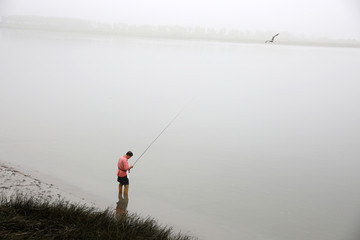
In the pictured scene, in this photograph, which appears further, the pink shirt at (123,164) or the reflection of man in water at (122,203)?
the reflection of man in water at (122,203)

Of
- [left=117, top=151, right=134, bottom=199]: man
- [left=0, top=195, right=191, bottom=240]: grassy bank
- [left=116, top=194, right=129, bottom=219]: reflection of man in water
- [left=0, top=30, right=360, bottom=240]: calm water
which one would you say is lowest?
[left=0, top=195, right=191, bottom=240]: grassy bank

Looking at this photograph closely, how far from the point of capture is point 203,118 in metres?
14.9

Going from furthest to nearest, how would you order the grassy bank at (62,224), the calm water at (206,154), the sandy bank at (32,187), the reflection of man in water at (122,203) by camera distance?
the calm water at (206,154)
the reflection of man in water at (122,203)
the sandy bank at (32,187)
the grassy bank at (62,224)

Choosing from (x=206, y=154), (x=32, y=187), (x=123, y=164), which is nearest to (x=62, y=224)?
(x=123, y=164)

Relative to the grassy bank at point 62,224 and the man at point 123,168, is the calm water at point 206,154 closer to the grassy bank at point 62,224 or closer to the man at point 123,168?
the man at point 123,168

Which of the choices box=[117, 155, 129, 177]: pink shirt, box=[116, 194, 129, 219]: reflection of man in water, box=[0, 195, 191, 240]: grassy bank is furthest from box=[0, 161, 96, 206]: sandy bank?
box=[0, 195, 191, 240]: grassy bank

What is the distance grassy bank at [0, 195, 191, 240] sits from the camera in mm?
3309

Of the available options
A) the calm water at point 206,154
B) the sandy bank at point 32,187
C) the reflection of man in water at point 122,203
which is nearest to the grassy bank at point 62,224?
the sandy bank at point 32,187

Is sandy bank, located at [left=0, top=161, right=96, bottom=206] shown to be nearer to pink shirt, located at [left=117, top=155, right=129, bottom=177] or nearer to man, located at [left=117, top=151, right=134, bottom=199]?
man, located at [left=117, top=151, right=134, bottom=199]

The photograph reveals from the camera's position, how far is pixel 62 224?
11.7 ft

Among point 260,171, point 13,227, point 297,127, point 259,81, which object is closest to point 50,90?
point 297,127

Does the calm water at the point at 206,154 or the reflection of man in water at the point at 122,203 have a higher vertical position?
the calm water at the point at 206,154

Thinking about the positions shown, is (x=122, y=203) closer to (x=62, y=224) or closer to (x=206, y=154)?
(x=62, y=224)

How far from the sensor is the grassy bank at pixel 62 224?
3.31 meters
